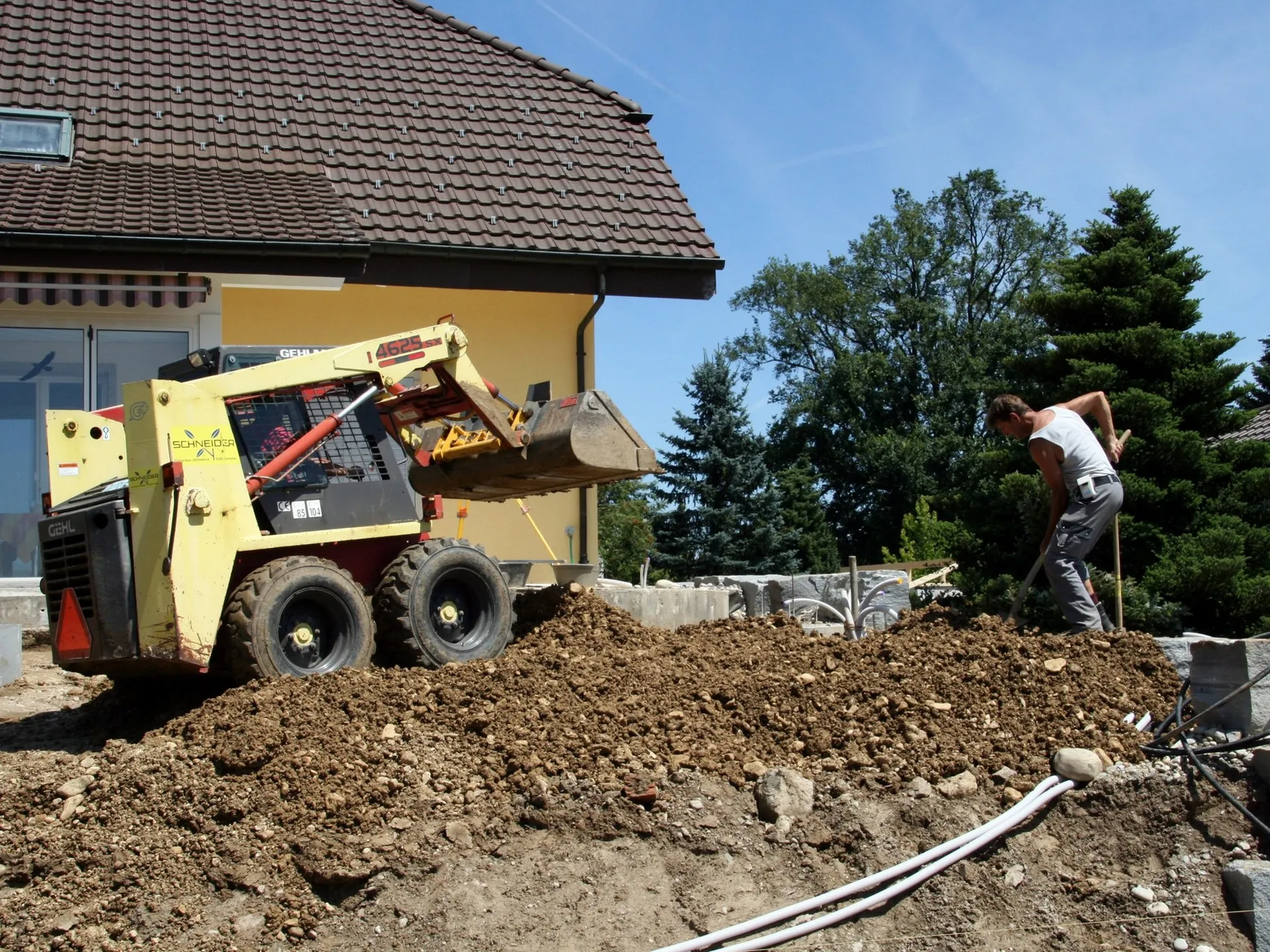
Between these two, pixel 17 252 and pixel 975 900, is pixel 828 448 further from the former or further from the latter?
pixel 975 900

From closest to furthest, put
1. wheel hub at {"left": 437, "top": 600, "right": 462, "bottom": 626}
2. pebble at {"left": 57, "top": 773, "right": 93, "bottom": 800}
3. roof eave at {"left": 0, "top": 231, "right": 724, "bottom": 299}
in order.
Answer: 1. pebble at {"left": 57, "top": 773, "right": 93, "bottom": 800}
2. wheel hub at {"left": 437, "top": 600, "right": 462, "bottom": 626}
3. roof eave at {"left": 0, "top": 231, "right": 724, "bottom": 299}

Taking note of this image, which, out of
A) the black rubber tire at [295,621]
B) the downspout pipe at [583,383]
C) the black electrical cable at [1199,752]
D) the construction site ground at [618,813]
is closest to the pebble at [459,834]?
the construction site ground at [618,813]

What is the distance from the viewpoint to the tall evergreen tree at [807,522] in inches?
1474

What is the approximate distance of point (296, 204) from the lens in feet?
39.2

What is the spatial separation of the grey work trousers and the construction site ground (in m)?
0.36

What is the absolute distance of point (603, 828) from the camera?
5.86 m

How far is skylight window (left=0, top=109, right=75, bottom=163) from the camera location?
38.7 ft

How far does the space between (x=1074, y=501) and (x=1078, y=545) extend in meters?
0.26

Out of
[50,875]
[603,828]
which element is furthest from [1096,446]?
[50,875]

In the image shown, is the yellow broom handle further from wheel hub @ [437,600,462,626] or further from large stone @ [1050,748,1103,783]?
large stone @ [1050,748,1103,783]

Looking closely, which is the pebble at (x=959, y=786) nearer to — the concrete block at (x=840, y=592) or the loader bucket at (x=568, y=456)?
the loader bucket at (x=568, y=456)

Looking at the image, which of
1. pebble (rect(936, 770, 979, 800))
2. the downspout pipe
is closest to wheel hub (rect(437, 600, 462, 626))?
pebble (rect(936, 770, 979, 800))

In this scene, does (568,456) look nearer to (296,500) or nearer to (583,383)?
(296,500)

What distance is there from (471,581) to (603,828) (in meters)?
2.83
